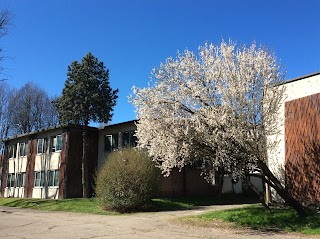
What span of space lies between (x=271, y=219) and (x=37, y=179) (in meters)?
26.3

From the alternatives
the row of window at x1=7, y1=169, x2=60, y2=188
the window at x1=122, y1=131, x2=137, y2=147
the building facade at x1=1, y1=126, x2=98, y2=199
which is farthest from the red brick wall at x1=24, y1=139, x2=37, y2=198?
the window at x1=122, y1=131, x2=137, y2=147

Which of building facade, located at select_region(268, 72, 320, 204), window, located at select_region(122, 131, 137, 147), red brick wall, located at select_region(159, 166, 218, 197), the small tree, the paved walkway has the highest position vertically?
the small tree

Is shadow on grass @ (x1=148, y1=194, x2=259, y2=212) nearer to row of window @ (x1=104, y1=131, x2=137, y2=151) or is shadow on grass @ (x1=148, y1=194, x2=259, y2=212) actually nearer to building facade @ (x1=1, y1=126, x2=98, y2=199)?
row of window @ (x1=104, y1=131, x2=137, y2=151)

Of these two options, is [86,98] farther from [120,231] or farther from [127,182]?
[120,231]

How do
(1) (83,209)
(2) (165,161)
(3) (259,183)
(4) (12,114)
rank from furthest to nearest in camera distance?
(4) (12,114) < (3) (259,183) < (1) (83,209) < (2) (165,161)

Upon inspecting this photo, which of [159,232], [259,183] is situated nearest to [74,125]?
[259,183]

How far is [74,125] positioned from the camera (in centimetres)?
3127

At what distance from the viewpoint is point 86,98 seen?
29766 mm

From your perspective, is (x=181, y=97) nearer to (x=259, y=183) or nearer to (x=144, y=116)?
(x=144, y=116)

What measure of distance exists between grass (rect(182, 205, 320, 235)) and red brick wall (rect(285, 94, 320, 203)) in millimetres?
1127

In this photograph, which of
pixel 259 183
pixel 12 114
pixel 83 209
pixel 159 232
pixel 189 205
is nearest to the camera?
pixel 159 232

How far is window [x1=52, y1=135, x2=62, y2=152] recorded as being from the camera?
32500 mm

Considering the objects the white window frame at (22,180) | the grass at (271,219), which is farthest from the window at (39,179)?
the grass at (271,219)

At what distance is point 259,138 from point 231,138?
1.08m
